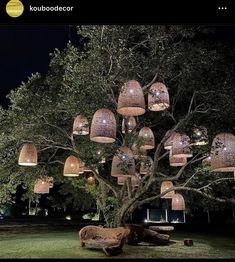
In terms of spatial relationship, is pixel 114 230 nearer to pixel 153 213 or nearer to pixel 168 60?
pixel 168 60

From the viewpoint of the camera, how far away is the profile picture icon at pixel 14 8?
2.18 metres

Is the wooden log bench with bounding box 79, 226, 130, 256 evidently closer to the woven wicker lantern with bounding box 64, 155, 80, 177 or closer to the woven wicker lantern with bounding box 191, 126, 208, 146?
the woven wicker lantern with bounding box 64, 155, 80, 177

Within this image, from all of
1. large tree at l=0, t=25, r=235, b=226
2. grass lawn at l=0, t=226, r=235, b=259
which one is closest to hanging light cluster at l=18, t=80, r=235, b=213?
large tree at l=0, t=25, r=235, b=226

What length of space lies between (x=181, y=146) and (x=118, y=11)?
646cm

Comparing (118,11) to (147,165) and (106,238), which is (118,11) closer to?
(106,238)

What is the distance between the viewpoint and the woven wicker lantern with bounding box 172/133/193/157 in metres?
8.30

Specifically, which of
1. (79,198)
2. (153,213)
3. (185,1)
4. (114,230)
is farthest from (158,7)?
(153,213)

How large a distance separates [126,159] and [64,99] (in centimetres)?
219

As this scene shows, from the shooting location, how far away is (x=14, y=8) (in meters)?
2.19

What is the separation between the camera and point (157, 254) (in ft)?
29.8

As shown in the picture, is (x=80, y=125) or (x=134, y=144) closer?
(x=80, y=125)

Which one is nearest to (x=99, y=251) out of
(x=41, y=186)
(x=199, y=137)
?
(x=41, y=186)

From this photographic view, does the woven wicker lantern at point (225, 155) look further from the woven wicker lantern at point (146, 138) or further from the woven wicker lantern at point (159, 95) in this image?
the woven wicker lantern at point (146, 138)

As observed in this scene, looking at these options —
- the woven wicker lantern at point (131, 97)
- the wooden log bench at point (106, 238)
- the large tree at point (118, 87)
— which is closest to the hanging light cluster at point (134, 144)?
the woven wicker lantern at point (131, 97)
